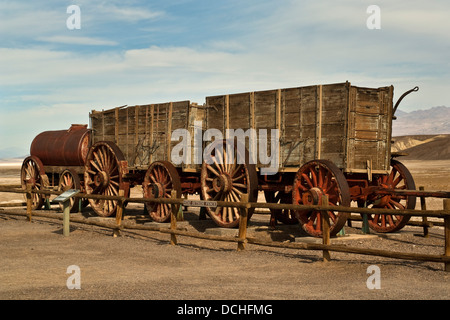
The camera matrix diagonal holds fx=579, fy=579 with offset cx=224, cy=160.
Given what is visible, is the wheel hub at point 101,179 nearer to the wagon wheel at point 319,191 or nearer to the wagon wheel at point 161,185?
the wagon wheel at point 161,185

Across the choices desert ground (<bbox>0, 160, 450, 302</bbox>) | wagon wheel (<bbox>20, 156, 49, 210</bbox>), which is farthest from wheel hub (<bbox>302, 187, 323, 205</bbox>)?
wagon wheel (<bbox>20, 156, 49, 210</bbox>)

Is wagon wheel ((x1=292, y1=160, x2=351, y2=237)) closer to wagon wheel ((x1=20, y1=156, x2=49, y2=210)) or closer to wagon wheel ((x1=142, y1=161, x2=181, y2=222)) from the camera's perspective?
wagon wheel ((x1=142, y1=161, x2=181, y2=222))

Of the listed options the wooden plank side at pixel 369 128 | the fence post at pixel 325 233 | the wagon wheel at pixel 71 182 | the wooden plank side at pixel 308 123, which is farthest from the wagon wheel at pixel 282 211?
the wagon wheel at pixel 71 182

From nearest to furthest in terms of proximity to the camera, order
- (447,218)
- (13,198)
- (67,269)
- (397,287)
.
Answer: (397,287) < (447,218) < (67,269) < (13,198)

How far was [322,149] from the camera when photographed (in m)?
11.7

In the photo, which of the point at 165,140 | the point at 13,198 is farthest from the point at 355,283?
the point at 13,198

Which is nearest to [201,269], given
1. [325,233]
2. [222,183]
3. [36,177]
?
[325,233]

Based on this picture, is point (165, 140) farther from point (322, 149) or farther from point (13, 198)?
point (13, 198)

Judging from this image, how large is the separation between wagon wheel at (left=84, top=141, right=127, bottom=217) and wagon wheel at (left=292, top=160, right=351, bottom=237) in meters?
6.09

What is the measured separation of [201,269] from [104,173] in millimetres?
8131

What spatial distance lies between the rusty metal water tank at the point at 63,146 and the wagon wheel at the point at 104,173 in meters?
1.14

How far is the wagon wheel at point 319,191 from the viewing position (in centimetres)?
1073

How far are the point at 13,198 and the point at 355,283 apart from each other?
70.0 ft

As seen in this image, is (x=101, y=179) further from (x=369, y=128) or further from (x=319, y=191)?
(x=369, y=128)
